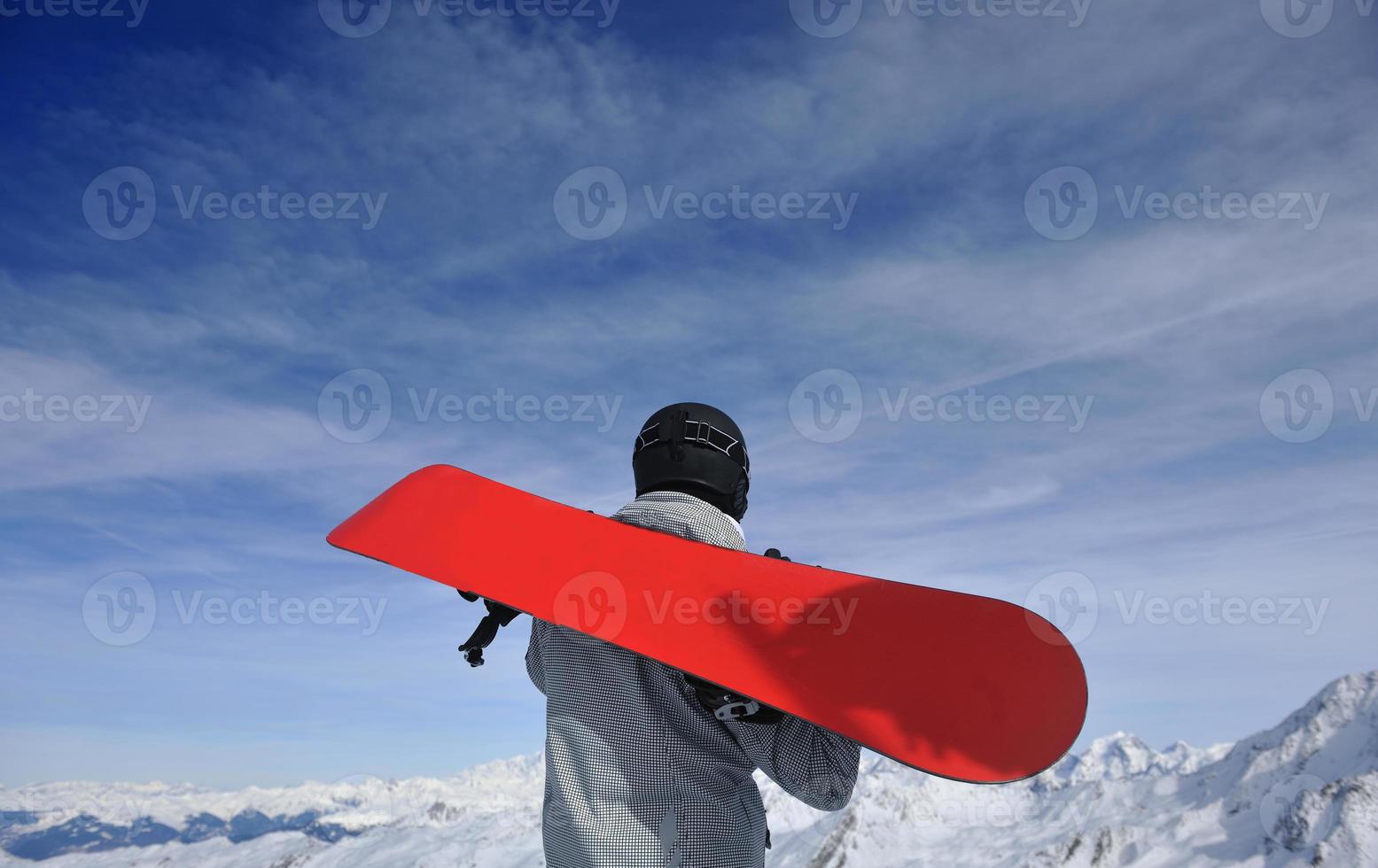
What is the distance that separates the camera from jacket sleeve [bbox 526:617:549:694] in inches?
187

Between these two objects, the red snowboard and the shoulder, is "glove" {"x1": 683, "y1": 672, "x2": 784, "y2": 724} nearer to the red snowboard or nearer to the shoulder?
the red snowboard

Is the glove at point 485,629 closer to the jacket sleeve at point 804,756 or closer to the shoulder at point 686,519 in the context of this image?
the shoulder at point 686,519

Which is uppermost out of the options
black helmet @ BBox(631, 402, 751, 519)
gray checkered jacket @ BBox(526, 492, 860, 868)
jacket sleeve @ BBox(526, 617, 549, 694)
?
black helmet @ BBox(631, 402, 751, 519)

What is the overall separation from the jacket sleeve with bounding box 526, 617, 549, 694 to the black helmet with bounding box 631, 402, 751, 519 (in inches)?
40.4

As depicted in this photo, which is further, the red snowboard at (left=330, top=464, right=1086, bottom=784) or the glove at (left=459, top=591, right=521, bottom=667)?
the glove at (left=459, top=591, right=521, bottom=667)

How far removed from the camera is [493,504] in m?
5.37

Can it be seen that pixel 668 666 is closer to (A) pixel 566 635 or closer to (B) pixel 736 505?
(A) pixel 566 635

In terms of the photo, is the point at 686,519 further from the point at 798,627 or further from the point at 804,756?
the point at 804,756

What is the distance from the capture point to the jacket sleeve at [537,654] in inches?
187

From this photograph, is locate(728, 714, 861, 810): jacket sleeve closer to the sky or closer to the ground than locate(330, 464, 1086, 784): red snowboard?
closer to the ground

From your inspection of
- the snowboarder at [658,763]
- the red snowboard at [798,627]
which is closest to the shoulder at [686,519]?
the red snowboard at [798,627]

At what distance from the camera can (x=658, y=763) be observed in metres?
4.11

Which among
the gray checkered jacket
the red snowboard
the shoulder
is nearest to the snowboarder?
the gray checkered jacket

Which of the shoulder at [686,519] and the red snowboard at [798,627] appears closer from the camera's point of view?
the red snowboard at [798,627]
